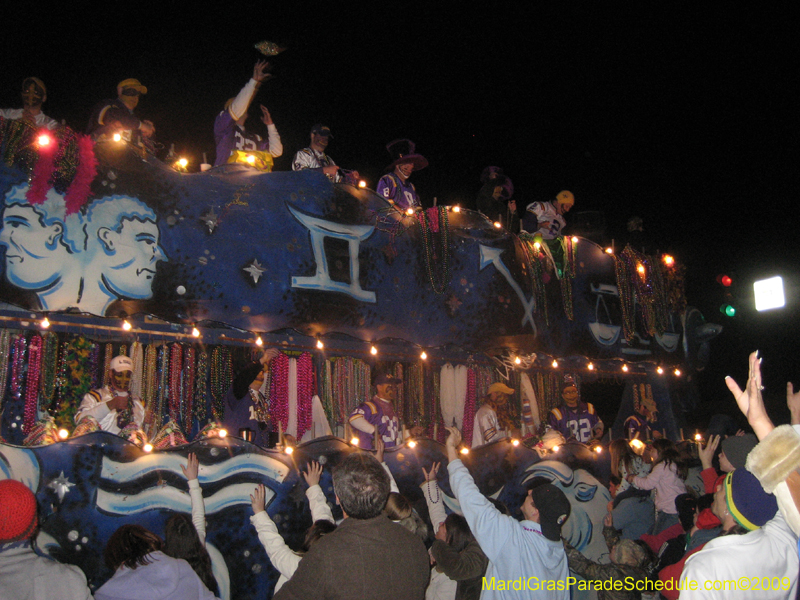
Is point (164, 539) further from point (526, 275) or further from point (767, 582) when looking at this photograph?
point (526, 275)

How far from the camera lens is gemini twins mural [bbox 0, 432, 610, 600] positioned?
11.1ft

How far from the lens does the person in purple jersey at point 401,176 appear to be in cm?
652

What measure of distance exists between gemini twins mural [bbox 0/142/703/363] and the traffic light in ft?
12.0

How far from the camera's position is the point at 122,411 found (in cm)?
522

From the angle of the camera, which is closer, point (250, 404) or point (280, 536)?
point (280, 536)

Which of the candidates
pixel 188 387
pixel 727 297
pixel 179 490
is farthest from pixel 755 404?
pixel 727 297

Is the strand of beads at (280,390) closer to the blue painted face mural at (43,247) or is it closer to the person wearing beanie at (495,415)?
the person wearing beanie at (495,415)

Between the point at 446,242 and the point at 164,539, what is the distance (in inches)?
150

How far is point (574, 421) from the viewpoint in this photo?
7.52 m

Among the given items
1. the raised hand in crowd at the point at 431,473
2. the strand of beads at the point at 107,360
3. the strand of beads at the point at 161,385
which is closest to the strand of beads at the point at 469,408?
the raised hand in crowd at the point at 431,473

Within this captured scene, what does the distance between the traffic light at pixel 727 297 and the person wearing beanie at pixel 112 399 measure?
9.12 m

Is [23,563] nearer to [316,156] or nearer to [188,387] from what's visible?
[188,387]

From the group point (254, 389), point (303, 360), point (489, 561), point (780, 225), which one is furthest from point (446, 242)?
point (780, 225)

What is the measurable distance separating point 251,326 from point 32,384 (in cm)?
182
